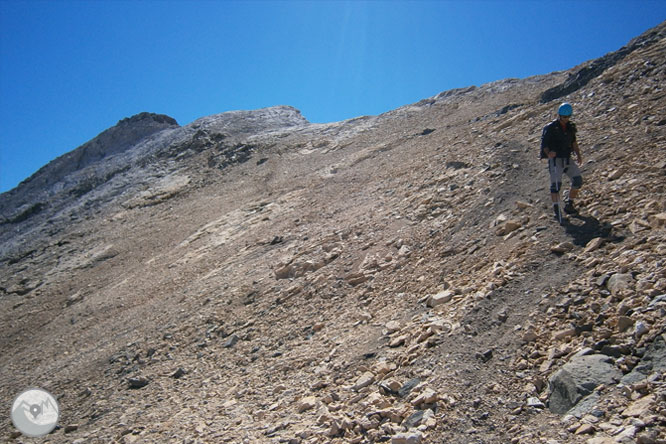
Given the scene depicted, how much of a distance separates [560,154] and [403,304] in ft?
10.6

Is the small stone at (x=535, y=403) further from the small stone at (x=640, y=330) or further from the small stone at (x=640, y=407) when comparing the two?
the small stone at (x=640, y=330)

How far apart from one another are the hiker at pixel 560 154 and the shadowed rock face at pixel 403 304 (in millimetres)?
289

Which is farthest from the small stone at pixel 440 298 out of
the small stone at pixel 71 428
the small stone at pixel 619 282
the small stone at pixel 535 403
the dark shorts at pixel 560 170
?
the small stone at pixel 71 428

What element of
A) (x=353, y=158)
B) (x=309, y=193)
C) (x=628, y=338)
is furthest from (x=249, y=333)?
(x=353, y=158)

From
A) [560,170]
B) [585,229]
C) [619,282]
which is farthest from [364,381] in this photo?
[560,170]

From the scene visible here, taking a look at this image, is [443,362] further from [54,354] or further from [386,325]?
[54,354]

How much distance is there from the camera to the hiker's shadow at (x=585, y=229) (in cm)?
532

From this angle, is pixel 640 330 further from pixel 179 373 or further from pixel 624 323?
pixel 179 373

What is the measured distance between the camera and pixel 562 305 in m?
4.44

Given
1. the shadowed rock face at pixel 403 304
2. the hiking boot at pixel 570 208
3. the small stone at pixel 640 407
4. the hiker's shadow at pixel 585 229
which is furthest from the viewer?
the hiking boot at pixel 570 208

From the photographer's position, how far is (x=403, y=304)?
249 inches

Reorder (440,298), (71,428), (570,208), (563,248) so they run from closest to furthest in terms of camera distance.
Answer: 1. (563,248)
2. (440,298)
3. (570,208)
4. (71,428)

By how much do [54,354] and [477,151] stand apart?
12028 millimetres

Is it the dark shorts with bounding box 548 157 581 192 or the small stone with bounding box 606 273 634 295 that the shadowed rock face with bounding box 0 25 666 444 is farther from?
the dark shorts with bounding box 548 157 581 192
